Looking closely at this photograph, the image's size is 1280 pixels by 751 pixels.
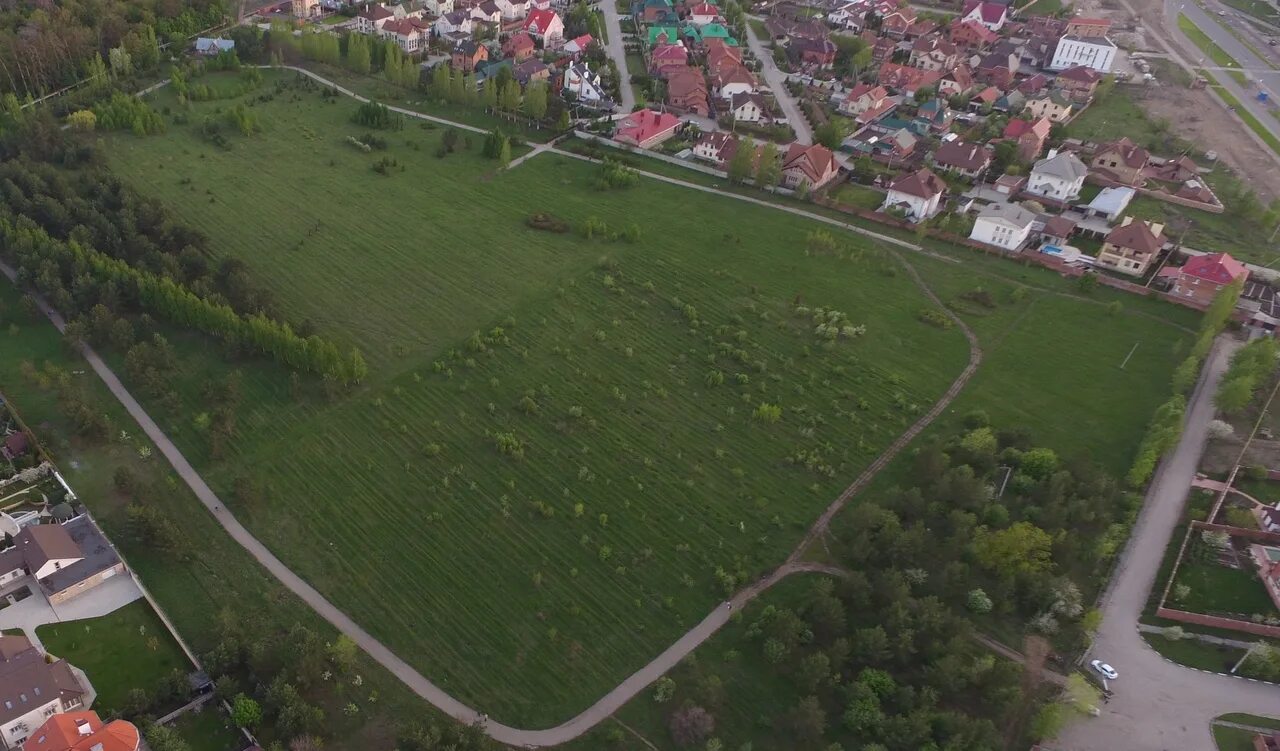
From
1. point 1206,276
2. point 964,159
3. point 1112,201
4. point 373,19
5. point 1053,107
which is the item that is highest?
point 1053,107

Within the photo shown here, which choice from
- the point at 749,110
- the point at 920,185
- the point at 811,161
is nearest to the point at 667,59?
the point at 749,110

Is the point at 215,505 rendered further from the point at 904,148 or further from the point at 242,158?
the point at 904,148

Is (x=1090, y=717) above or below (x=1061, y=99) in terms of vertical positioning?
below

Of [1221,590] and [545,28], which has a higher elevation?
[545,28]

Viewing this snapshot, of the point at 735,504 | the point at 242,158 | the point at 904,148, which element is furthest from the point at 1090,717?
the point at 242,158

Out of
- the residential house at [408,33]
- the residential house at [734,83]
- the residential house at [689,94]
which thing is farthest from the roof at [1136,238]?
the residential house at [408,33]

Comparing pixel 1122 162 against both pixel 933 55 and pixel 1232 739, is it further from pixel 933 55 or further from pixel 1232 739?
pixel 1232 739

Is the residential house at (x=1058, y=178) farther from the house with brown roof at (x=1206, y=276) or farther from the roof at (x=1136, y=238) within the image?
the house with brown roof at (x=1206, y=276)

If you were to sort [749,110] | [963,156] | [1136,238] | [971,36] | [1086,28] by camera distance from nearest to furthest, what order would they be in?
[1136,238] < [963,156] < [749,110] < [971,36] < [1086,28]
